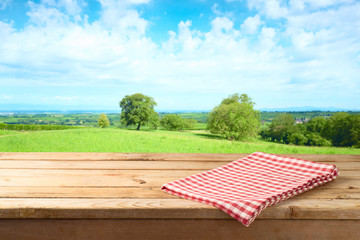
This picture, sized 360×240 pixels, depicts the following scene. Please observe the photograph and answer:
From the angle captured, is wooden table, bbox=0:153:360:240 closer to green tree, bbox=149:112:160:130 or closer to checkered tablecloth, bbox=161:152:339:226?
checkered tablecloth, bbox=161:152:339:226

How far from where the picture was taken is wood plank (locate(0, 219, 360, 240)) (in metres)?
0.85

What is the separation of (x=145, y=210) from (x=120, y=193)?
0.18 m

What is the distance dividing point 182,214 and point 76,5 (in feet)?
16.1

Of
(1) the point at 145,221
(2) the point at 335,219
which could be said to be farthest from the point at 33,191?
(2) the point at 335,219

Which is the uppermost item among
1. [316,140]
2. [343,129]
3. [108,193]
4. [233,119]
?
[233,119]

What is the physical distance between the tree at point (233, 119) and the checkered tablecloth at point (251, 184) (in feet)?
16.3

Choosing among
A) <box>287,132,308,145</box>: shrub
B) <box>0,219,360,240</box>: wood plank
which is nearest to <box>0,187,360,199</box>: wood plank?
<box>0,219,360,240</box>: wood plank

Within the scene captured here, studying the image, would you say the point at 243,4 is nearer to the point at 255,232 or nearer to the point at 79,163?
the point at 79,163

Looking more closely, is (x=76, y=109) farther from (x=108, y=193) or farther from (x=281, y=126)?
(x=108, y=193)

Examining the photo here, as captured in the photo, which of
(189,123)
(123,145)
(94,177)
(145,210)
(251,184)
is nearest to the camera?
Answer: (145,210)

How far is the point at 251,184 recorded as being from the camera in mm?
1083

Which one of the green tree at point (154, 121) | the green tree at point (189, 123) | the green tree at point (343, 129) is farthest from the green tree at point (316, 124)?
the green tree at point (154, 121)

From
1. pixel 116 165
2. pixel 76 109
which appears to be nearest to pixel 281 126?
pixel 116 165

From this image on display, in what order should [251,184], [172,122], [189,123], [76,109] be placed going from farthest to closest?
[76,109], [172,122], [189,123], [251,184]
